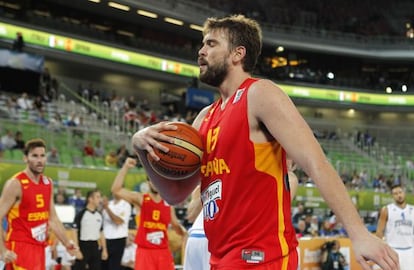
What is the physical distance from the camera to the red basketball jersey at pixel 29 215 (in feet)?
21.2

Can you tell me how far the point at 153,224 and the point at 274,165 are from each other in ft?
18.7

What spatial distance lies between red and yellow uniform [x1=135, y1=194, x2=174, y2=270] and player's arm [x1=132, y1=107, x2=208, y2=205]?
4.94 m

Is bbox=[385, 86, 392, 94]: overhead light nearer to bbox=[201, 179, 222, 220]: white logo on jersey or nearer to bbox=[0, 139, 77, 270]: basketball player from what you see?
bbox=[0, 139, 77, 270]: basketball player

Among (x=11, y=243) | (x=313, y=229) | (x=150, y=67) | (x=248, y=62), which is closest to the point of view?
(x=248, y=62)

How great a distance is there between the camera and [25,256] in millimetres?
6438

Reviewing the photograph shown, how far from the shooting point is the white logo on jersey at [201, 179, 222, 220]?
3.03m

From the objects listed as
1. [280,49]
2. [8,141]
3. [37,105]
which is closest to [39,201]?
[8,141]

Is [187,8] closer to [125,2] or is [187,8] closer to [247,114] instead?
[125,2]

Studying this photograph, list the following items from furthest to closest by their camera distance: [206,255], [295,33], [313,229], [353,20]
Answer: [353,20] < [295,33] < [313,229] < [206,255]

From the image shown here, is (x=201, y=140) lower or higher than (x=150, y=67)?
lower

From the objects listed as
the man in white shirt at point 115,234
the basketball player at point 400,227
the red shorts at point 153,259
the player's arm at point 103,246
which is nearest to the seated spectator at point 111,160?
the player's arm at point 103,246

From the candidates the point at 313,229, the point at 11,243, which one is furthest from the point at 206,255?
the point at 313,229

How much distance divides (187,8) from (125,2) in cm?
413

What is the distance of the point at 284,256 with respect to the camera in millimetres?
2938
